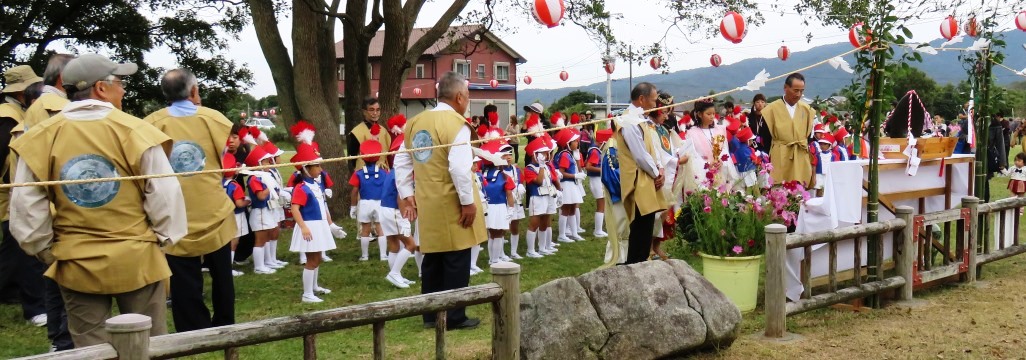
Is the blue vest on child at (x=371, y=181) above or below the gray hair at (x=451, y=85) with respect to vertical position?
below

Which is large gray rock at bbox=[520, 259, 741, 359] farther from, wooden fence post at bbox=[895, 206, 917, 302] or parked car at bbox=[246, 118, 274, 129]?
parked car at bbox=[246, 118, 274, 129]

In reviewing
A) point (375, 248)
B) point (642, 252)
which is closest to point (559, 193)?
point (375, 248)

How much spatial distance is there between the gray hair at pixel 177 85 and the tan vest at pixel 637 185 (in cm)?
336

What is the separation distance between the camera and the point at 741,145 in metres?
10.5

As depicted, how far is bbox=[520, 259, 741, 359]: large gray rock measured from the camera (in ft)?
15.1

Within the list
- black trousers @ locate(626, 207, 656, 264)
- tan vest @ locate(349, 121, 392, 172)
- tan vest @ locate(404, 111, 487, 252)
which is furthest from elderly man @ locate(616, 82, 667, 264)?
tan vest @ locate(349, 121, 392, 172)

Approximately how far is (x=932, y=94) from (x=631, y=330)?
4745cm

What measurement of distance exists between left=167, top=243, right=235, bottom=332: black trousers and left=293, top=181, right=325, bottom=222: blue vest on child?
2.04m

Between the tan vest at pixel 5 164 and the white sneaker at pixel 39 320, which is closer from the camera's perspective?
the tan vest at pixel 5 164

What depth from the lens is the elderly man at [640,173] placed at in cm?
677

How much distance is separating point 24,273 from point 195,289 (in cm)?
194

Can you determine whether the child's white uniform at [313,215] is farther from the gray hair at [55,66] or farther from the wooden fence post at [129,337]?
the wooden fence post at [129,337]

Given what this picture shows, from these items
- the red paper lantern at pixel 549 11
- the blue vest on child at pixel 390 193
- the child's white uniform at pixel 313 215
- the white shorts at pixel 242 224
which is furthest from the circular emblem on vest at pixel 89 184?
the red paper lantern at pixel 549 11

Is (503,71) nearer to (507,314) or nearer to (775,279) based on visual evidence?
(775,279)
